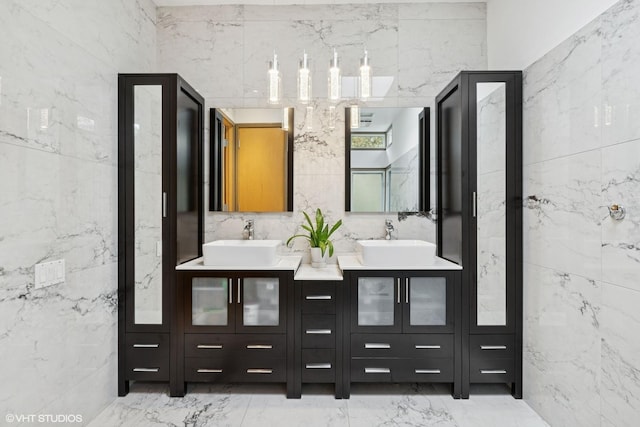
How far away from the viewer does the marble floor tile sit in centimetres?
198

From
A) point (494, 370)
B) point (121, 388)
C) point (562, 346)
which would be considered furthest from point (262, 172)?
point (562, 346)

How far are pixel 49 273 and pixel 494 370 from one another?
2645 mm

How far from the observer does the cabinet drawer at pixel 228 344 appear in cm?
221

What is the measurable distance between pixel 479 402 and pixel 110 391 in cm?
237

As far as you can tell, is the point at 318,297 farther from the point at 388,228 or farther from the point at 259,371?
the point at 388,228

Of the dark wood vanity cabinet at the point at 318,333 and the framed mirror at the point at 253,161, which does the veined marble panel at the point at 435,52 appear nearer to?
the framed mirror at the point at 253,161

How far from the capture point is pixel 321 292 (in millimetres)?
2229

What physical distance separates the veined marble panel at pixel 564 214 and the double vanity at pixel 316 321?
515mm

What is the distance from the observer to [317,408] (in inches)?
82.9

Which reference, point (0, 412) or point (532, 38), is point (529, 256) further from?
point (0, 412)

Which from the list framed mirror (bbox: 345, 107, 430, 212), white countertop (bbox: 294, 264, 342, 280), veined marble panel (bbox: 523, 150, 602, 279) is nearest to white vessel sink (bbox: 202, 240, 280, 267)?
white countertop (bbox: 294, 264, 342, 280)

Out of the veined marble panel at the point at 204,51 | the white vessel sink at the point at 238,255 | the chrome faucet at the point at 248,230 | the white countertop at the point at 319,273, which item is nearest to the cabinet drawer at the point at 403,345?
the white countertop at the point at 319,273

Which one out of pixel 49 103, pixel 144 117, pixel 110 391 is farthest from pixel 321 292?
pixel 49 103

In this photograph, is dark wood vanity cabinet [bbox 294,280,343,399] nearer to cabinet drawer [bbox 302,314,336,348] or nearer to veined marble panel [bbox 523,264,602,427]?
cabinet drawer [bbox 302,314,336,348]
